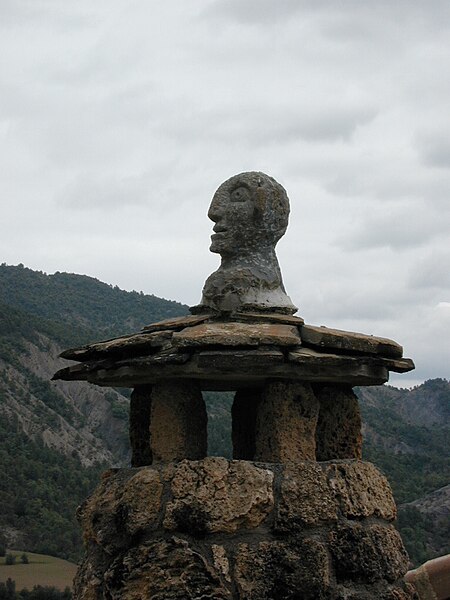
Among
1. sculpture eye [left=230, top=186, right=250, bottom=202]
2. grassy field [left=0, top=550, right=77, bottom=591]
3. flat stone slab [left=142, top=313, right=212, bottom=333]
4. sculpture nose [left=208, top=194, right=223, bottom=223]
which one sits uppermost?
sculpture eye [left=230, top=186, right=250, bottom=202]

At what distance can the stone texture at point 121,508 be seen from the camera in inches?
150

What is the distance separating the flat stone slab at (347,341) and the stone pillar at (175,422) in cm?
58

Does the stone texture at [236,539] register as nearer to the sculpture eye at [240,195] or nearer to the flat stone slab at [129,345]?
the flat stone slab at [129,345]

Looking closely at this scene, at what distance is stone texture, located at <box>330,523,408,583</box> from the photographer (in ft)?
12.6

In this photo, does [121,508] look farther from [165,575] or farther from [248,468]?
[248,468]

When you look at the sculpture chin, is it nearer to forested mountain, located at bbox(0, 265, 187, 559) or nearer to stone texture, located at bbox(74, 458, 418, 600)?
stone texture, located at bbox(74, 458, 418, 600)

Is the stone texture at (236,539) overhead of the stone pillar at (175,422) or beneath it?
beneath

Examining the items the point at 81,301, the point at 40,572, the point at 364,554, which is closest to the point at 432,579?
the point at 364,554

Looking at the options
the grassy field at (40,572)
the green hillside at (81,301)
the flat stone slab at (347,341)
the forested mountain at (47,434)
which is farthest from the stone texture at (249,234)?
the green hillside at (81,301)

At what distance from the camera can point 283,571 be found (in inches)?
146

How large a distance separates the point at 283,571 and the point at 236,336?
0.95 metres

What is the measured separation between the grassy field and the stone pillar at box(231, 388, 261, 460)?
4.48 metres

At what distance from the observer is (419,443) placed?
38.9 m

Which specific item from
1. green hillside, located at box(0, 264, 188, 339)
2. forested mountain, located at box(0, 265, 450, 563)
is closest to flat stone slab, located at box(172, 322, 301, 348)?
forested mountain, located at box(0, 265, 450, 563)
